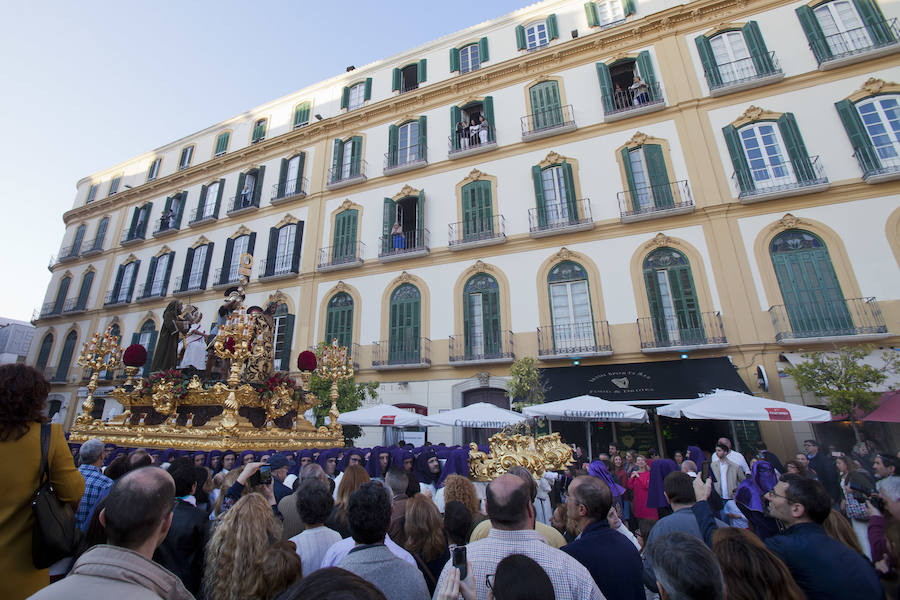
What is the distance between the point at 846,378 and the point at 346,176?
18.8m

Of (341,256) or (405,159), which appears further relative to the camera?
(405,159)

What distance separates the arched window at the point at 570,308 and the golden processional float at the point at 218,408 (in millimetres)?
7328

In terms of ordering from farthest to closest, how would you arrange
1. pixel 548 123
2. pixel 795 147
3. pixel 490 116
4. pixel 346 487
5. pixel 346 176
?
pixel 346 176 → pixel 490 116 → pixel 548 123 → pixel 795 147 → pixel 346 487

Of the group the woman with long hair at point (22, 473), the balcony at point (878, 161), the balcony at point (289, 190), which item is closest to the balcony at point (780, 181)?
the balcony at point (878, 161)

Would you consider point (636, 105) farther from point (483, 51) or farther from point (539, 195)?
point (483, 51)

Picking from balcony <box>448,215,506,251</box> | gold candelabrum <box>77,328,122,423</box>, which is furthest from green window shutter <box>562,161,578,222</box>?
gold candelabrum <box>77,328,122,423</box>

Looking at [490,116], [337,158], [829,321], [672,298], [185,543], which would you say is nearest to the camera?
[185,543]

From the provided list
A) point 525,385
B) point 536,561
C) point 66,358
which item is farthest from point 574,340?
point 66,358

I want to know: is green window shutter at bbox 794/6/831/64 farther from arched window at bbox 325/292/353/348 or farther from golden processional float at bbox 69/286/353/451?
arched window at bbox 325/292/353/348

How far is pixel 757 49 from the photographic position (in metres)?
15.0

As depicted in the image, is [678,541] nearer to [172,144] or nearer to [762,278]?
[762,278]

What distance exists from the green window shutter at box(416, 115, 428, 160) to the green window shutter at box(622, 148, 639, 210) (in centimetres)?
800

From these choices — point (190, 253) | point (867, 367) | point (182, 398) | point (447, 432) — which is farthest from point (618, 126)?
point (190, 253)

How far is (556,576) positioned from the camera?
7.52 feet
